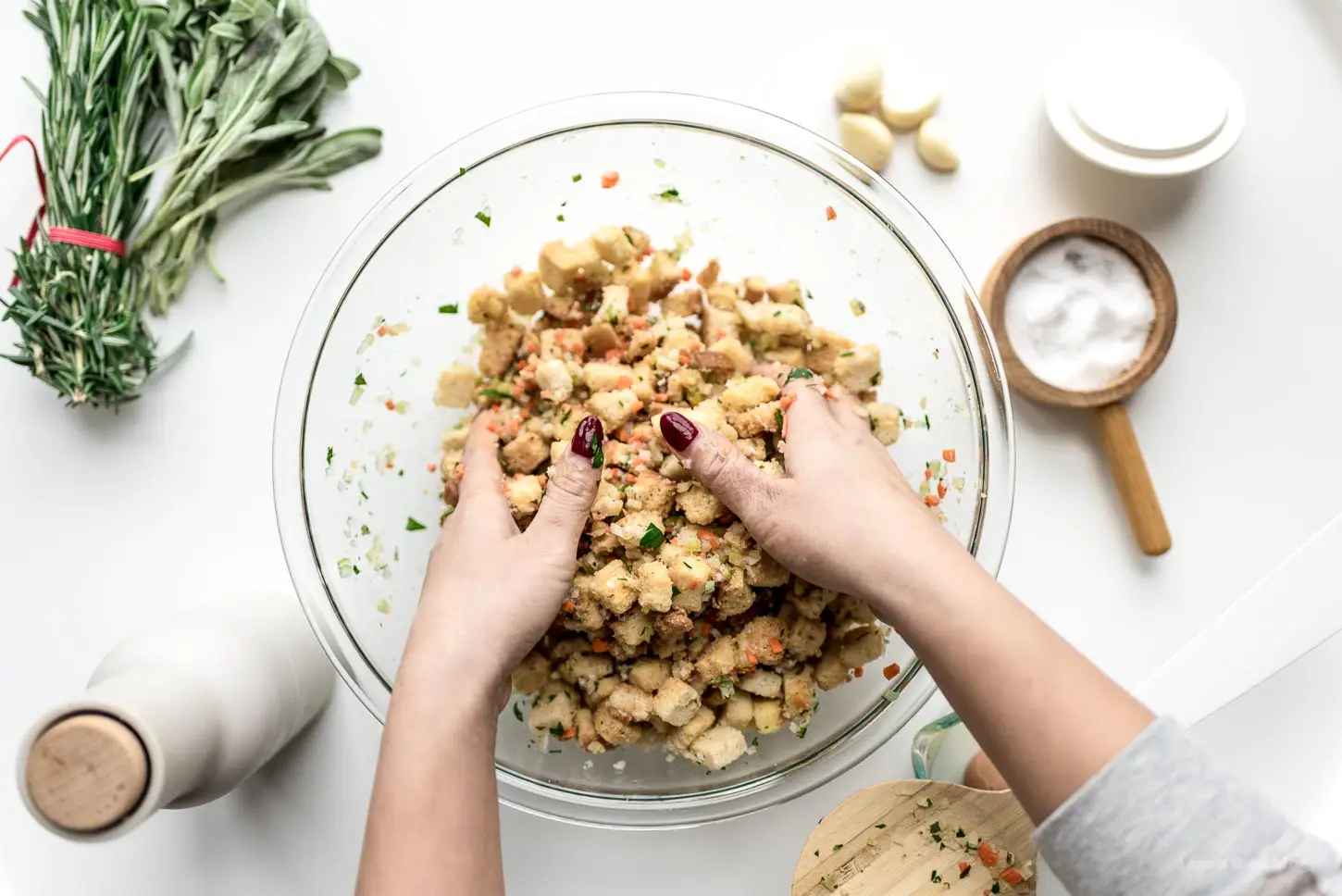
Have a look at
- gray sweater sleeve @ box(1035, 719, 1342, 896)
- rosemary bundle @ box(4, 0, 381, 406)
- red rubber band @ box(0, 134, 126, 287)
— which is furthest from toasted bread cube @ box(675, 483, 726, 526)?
red rubber band @ box(0, 134, 126, 287)

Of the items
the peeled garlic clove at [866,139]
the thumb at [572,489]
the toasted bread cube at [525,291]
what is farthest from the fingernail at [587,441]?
the peeled garlic clove at [866,139]

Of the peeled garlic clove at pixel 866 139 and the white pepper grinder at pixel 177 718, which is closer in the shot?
the white pepper grinder at pixel 177 718

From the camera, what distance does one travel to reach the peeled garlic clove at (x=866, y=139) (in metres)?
1.55

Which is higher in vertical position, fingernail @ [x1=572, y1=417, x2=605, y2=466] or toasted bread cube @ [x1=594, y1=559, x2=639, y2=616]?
fingernail @ [x1=572, y1=417, x2=605, y2=466]

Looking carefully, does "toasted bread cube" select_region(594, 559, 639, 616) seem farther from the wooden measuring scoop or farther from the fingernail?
the wooden measuring scoop

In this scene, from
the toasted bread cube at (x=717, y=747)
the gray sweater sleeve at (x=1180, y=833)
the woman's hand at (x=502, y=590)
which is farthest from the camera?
the toasted bread cube at (x=717, y=747)

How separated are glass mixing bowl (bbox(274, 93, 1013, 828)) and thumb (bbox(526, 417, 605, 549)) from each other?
0.41 meters

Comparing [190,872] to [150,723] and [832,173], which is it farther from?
[832,173]

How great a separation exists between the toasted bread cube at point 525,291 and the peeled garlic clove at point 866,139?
56 centimetres

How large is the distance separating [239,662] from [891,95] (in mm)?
1290

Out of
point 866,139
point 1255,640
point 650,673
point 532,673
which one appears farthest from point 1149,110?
point 532,673

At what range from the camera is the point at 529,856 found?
5.16ft

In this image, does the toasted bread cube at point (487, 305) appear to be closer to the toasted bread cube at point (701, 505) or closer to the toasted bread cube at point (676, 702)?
the toasted bread cube at point (701, 505)

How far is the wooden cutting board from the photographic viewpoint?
133 cm
